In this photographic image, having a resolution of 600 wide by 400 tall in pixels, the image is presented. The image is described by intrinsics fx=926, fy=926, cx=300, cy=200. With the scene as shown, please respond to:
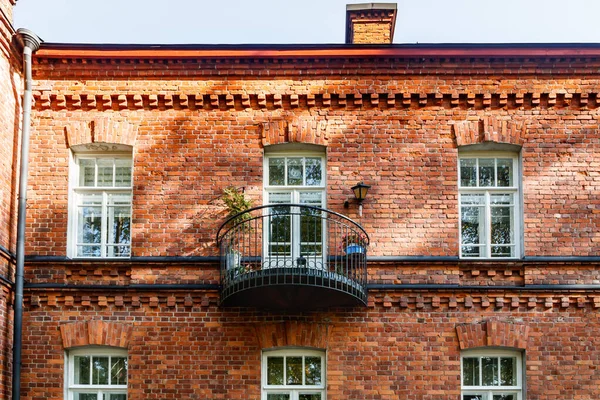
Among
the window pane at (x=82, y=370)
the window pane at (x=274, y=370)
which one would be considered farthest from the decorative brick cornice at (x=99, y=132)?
the window pane at (x=274, y=370)

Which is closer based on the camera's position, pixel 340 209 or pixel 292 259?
pixel 292 259

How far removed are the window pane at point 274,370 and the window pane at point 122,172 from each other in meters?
3.79

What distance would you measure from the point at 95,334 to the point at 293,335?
3.09 m

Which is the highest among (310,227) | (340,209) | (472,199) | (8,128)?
(8,128)

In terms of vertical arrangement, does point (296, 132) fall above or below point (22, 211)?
above

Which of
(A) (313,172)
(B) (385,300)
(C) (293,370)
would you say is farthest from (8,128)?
(B) (385,300)

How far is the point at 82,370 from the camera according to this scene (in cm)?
1462

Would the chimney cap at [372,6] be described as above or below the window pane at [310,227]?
above

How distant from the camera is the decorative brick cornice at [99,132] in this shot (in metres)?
15.2

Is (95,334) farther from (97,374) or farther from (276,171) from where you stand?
(276,171)

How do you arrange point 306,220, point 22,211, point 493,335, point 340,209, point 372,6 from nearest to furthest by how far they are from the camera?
point 493,335, point 22,211, point 340,209, point 306,220, point 372,6

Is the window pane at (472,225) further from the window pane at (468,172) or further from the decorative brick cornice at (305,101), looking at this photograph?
the decorative brick cornice at (305,101)

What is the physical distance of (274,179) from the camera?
15.4 metres

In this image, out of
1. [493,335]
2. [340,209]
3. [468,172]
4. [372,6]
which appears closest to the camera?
[493,335]
